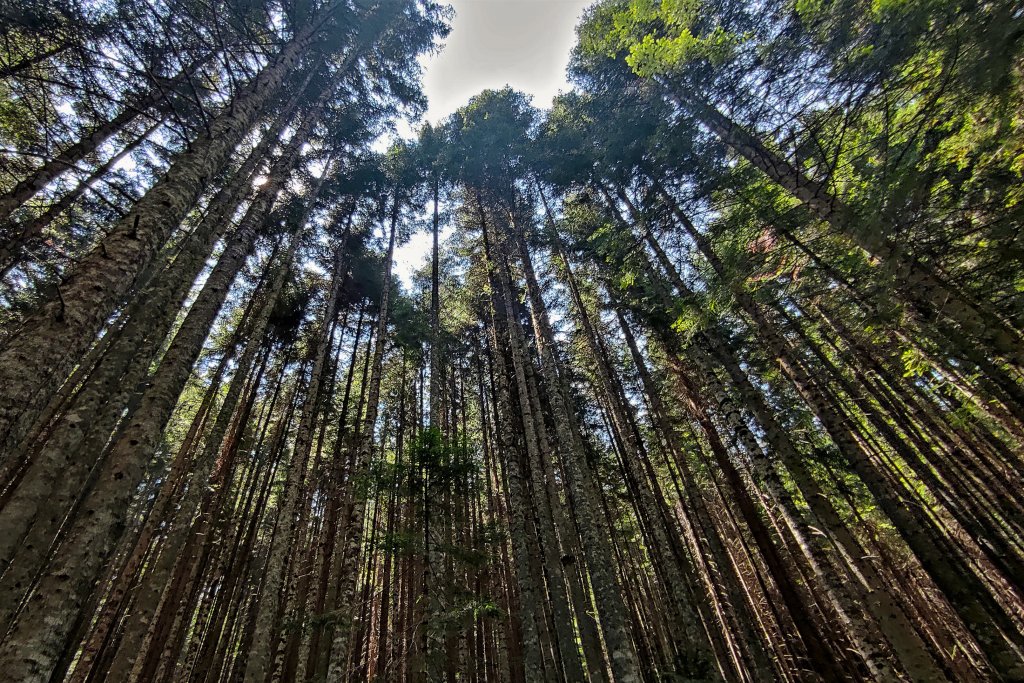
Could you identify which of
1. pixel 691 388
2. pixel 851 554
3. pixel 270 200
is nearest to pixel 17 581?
pixel 270 200

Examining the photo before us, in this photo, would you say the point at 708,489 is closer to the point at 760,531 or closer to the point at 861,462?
the point at 760,531

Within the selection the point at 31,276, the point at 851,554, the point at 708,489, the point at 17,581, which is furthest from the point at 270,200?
the point at 708,489

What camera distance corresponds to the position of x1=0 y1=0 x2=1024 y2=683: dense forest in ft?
13.8

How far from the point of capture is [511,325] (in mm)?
10844

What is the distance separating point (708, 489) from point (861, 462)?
12421mm

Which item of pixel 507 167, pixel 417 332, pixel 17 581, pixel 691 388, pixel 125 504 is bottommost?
pixel 17 581

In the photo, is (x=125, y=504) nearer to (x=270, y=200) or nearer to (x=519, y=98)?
(x=270, y=200)

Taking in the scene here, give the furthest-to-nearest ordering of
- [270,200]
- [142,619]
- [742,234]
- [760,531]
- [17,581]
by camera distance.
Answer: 1. [760,531]
2. [742,234]
3. [270,200]
4. [142,619]
5. [17,581]

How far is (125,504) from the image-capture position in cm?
329

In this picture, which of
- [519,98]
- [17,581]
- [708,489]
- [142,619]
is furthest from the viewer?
[708,489]

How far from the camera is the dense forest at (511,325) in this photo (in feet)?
13.8

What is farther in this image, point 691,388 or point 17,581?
point 691,388

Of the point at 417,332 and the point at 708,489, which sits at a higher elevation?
the point at 417,332

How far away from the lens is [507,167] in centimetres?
1514
